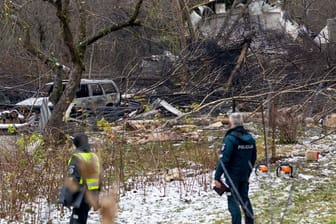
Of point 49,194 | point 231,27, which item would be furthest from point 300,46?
point 49,194

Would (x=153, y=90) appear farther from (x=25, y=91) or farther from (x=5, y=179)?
(x=5, y=179)

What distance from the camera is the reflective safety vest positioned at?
623 centimetres

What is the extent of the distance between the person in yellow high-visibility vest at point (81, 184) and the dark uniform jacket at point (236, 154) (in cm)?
158

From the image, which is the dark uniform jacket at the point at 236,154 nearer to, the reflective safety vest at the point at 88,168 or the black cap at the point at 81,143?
the reflective safety vest at the point at 88,168

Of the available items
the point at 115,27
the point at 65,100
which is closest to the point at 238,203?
the point at 65,100

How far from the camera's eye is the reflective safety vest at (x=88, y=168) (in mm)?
6234

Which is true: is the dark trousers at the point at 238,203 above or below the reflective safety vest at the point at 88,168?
below

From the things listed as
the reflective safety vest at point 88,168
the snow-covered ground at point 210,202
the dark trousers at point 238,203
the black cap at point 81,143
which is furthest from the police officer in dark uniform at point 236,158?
the black cap at point 81,143

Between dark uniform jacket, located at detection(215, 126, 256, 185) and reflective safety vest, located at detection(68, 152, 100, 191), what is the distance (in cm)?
157

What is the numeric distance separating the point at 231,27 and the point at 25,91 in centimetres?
882

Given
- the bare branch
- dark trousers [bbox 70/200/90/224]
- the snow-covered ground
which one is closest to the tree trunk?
the bare branch

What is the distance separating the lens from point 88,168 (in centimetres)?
624

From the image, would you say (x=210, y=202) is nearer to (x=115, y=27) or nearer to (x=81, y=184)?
(x=81, y=184)

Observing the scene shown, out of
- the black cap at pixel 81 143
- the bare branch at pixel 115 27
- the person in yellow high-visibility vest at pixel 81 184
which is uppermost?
the bare branch at pixel 115 27
